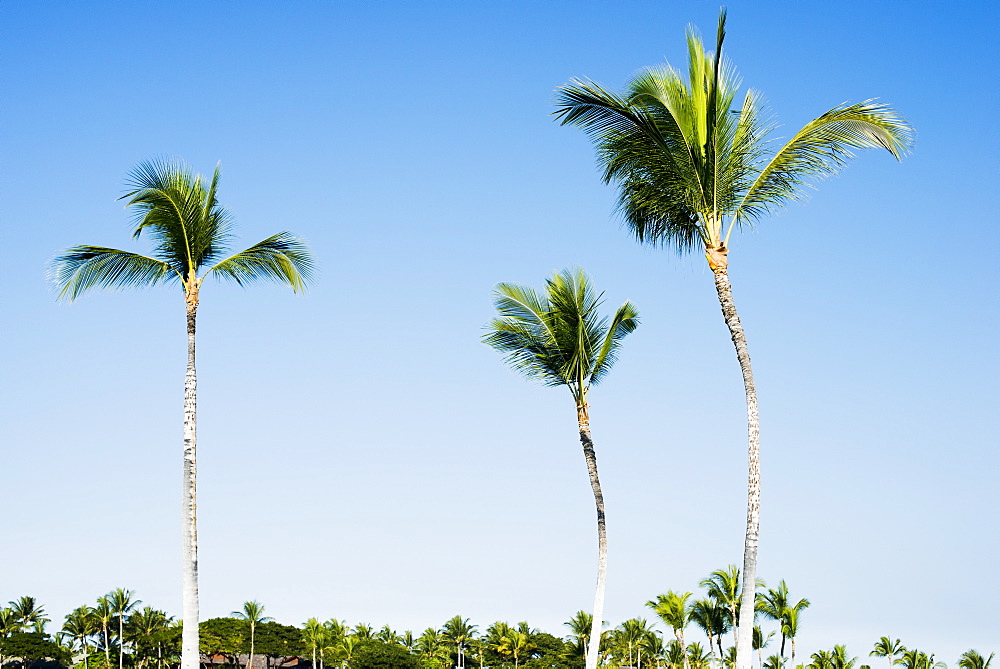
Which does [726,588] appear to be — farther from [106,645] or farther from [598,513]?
[106,645]

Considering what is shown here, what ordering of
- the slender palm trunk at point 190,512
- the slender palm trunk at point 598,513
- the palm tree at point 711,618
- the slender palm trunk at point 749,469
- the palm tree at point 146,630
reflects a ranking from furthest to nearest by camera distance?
the palm tree at point 146,630, the palm tree at point 711,618, the slender palm trunk at point 598,513, the slender palm trunk at point 190,512, the slender palm trunk at point 749,469

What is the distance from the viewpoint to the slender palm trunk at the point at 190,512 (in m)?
15.6

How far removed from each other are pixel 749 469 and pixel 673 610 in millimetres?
48054

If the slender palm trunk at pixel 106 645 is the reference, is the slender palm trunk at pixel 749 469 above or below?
above

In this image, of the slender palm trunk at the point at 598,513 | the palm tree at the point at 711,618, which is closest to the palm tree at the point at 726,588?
the palm tree at the point at 711,618

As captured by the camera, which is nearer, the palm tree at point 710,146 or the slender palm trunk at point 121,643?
the palm tree at point 710,146

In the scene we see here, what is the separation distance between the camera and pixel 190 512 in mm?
16172

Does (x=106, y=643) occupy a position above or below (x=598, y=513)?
below

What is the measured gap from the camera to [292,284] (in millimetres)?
18250

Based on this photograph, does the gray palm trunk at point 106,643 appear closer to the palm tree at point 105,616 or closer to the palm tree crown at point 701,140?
the palm tree at point 105,616

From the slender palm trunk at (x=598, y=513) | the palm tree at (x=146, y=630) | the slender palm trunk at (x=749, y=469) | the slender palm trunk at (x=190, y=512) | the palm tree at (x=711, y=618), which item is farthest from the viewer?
the palm tree at (x=146, y=630)

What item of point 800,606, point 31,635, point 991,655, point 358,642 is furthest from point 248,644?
point 991,655

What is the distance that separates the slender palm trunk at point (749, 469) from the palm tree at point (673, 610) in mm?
47445

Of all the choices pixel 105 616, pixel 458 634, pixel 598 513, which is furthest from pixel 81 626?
pixel 598 513
